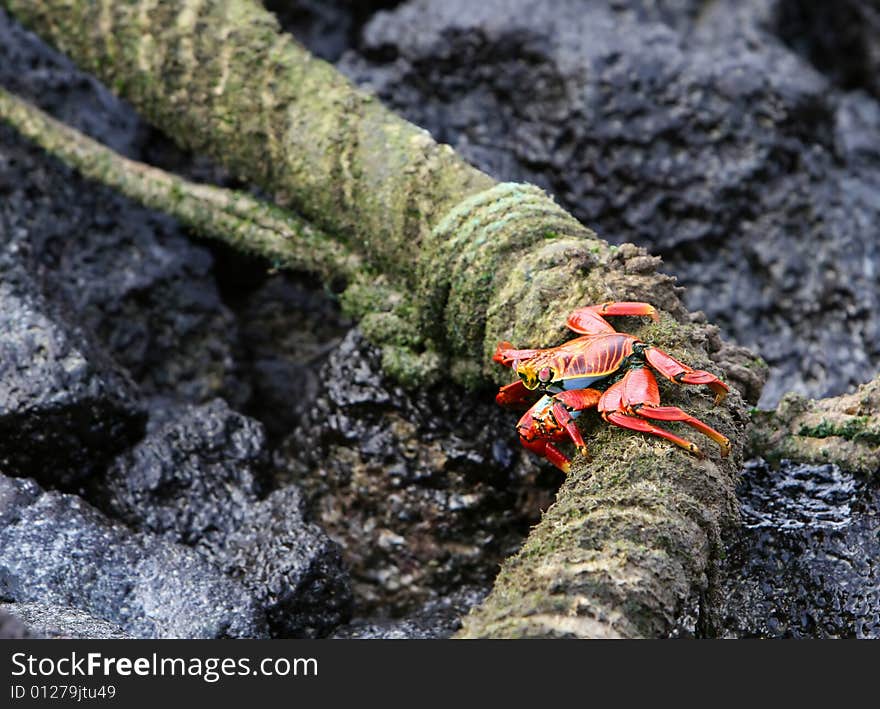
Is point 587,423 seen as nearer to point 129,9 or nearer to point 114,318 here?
point 114,318

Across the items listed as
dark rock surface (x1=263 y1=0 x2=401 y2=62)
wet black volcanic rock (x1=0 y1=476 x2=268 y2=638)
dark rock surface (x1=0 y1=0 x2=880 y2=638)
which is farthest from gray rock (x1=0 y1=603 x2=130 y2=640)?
dark rock surface (x1=263 y1=0 x2=401 y2=62)

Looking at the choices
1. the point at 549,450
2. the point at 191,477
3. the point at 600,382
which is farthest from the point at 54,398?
the point at 600,382

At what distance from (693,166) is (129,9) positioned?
280 centimetres

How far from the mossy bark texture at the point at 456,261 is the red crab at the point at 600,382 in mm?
69

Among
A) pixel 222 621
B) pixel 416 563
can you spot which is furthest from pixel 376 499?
pixel 222 621

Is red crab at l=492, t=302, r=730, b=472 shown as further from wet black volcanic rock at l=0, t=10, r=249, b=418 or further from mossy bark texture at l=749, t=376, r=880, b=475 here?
wet black volcanic rock at l=0, t=10, r=249, b=418

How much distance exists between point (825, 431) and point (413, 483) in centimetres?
162

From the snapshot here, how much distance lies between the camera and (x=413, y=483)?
14.3 feet

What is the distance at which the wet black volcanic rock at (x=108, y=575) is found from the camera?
3.35 meters

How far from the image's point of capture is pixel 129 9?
494cm

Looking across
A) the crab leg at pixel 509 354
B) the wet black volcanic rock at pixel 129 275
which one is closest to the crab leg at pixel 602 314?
the crab leg at pixel 509 354

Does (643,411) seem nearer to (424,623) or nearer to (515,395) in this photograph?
(515,395)

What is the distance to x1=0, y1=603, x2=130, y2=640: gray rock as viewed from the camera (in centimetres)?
282

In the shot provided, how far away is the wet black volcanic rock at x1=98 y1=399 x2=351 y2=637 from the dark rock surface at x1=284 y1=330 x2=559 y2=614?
34 centimetres
